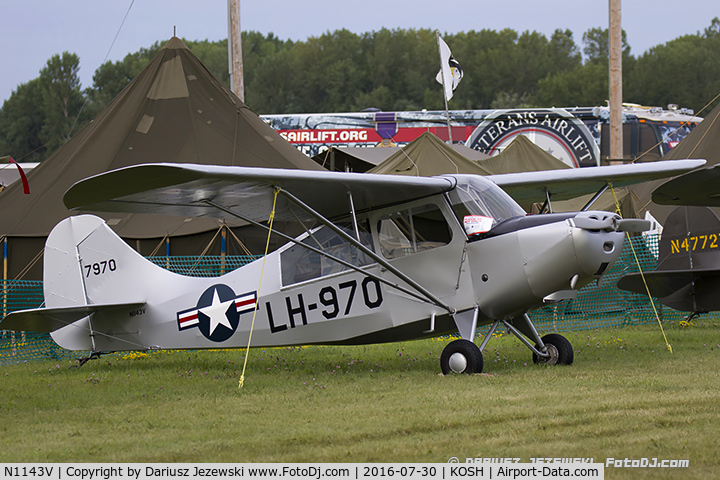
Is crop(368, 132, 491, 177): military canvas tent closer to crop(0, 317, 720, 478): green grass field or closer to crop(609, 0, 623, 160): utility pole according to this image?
crop(609, 0, 623, 160): utility pole

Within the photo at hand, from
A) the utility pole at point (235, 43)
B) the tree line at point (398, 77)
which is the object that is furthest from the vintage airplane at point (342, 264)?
the tree line at point (398, 77)

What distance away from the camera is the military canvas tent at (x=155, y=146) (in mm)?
Answer: 14070

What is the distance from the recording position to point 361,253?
918cm

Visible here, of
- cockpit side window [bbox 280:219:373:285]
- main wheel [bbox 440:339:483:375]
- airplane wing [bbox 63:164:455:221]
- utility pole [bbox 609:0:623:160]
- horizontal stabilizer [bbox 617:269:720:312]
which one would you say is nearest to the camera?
airplane wing [bbox 63:164:455:221]

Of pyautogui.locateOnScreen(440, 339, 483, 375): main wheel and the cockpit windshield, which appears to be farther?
the cockpit windshield

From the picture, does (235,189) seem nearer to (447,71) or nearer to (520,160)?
(520,160)

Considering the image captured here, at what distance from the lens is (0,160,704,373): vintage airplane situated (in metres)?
7.87

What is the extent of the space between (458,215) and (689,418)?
3747mm

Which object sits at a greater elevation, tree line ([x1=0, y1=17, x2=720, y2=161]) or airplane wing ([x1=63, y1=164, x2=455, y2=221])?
tree line ([x1=0, y1=17, x2=720, y2=161])

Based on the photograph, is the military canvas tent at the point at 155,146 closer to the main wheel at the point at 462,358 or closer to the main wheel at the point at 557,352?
the main wheel at the point at 462,358

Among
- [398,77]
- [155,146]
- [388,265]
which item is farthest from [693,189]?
[398,77]

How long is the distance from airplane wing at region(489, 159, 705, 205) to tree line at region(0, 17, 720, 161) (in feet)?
281

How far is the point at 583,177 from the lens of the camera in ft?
31.9

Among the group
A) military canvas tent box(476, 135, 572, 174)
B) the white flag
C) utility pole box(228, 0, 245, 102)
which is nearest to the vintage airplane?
utility pole box(228, 0, 245, 102)
